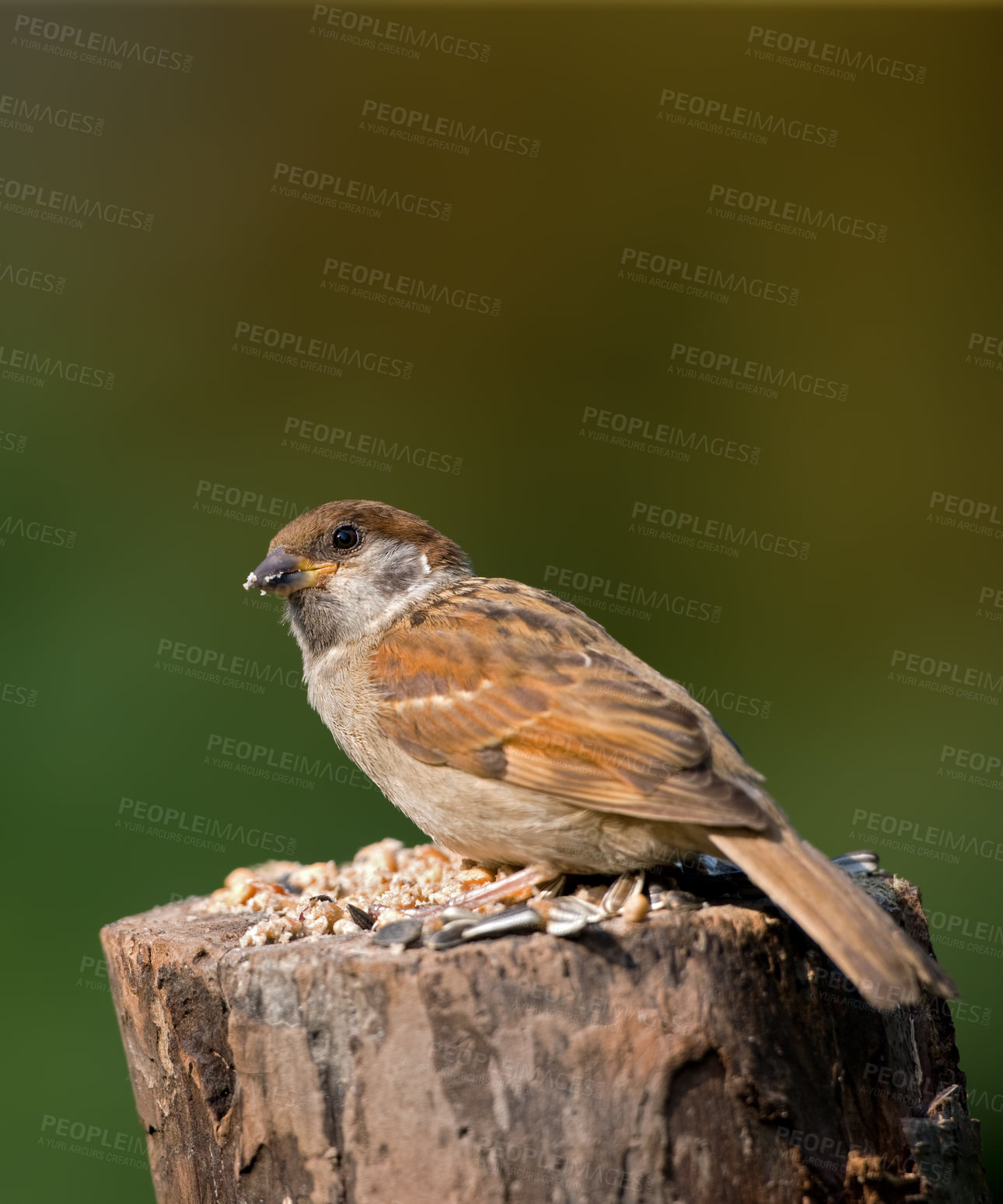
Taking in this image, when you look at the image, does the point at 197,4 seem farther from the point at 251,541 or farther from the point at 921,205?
the point at 921,205

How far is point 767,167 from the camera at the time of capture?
729 centimetres

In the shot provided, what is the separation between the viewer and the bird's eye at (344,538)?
11.8ft

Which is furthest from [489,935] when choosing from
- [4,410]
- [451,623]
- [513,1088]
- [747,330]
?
[747,330]
